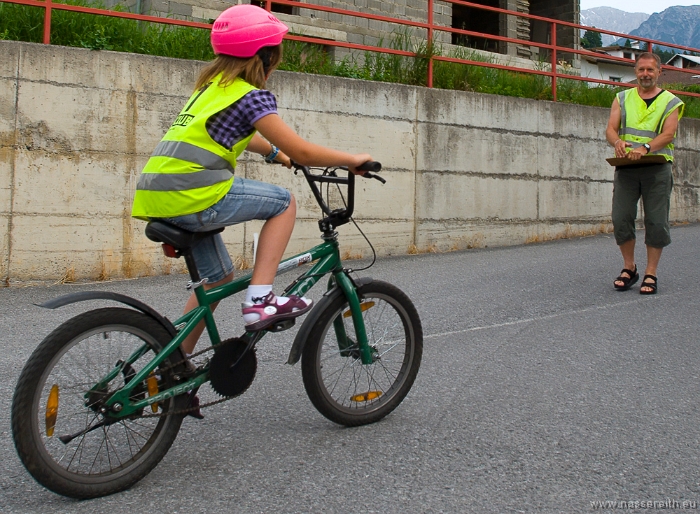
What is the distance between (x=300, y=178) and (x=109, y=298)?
5.89m

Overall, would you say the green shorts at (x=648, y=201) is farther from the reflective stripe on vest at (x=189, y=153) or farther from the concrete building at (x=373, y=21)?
the reflective stripe on vest at (x=189, y=153)

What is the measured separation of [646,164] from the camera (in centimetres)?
711

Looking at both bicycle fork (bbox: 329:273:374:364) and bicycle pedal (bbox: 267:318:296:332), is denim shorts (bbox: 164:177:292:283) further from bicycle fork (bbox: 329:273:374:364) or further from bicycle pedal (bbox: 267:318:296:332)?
bicycle fork (bbox: 329:273:374:364)

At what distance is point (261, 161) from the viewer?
815 centimetres

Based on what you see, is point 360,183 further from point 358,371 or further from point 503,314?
point 358,371

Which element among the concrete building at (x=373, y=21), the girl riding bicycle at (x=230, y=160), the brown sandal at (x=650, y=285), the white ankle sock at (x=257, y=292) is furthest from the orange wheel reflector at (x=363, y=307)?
the concrete building at (x=373, y=21)

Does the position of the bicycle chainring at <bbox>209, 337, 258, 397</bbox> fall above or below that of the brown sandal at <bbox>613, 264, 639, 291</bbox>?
below

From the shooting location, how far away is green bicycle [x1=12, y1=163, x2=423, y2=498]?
271 cm

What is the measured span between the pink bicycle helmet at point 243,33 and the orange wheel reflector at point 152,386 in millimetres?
1330

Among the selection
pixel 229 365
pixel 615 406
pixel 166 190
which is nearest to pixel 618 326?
pixel 615 406

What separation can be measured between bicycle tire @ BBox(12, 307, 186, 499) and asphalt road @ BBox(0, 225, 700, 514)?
103mm

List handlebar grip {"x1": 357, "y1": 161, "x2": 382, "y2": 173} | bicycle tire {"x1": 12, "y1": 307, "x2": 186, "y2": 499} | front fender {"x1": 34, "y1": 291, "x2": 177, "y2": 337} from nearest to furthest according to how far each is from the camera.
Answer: bicycle tire {"x1": 12, "y1": 307, "x2": 186, "y2": 499} → front fender {"x1": 34, "y1": 291, "x2": 177, "y2": 337} → handlebar grip {"x1": 357, "y1": 161, "x2": 382, "y2": 173}

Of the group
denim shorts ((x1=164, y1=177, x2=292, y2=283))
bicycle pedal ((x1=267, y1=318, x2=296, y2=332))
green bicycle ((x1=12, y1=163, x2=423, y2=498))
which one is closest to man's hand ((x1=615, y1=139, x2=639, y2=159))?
green bicycle ((x1=12, y1=163, x2=423, y2=498))

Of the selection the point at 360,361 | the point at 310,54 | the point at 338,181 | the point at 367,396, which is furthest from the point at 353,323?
the point at 310,54
